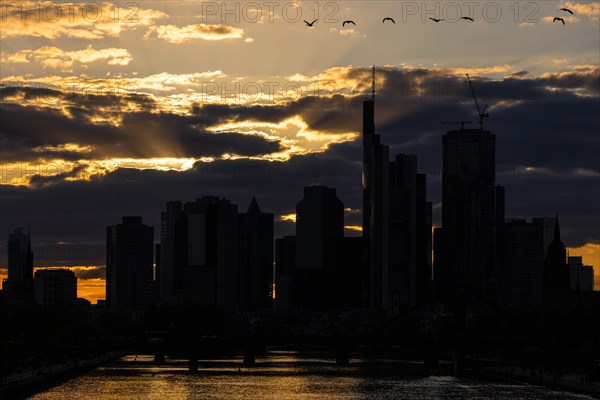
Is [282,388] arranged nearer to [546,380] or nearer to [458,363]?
[546,380]

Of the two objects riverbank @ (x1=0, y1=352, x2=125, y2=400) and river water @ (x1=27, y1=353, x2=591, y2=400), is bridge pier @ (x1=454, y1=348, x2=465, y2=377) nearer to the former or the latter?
river water @ (x1=27, y1=353, x2=591, y2=400)

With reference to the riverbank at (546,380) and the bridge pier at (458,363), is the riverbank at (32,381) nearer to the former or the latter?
the bridge pier at (458,363)

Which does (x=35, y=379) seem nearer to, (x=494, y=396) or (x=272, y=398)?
(x=272, y=398)

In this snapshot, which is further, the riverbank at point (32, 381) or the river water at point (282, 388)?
the river water at point (282, 388)

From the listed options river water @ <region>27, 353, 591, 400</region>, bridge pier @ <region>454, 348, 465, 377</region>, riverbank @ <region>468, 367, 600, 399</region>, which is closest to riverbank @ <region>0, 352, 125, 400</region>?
river water @ <region>27, 353, 591, 400</region>

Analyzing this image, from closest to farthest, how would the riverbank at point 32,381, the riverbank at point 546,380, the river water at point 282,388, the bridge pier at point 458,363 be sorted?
the riverbank at point 32,381 → the river water at point 282,388 → the riverbank at point 546,380 → the bridge pier at point 458,363

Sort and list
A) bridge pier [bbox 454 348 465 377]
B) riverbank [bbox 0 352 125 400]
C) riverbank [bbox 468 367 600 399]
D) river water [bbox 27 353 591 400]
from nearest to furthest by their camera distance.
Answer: riverbank [bbox 0 352 125 400]
river water [bbox 27 353 591 400]
riverbank [bbox 468 367 600 399]
bridge pier [bbox 454 348 465 377]

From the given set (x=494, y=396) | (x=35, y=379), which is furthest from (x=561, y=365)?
(x=35, y=379)

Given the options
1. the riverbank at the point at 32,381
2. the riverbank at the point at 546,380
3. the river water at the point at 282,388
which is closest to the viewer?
the riverbank at the point at 32,381

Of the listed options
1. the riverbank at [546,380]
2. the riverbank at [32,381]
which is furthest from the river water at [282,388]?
the riverbank at [546,380]
